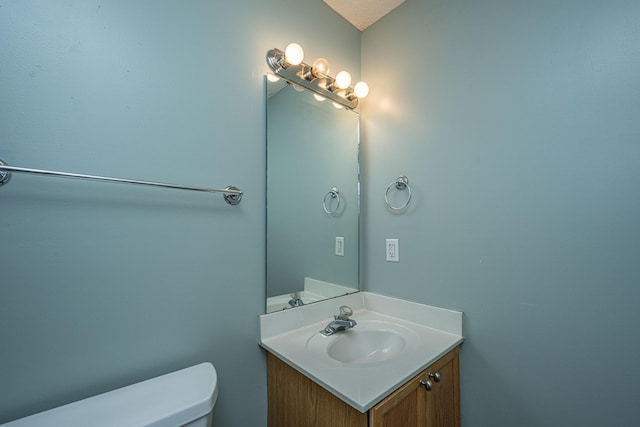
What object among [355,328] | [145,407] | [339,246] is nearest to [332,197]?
[339,246]

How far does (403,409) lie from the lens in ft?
2.75

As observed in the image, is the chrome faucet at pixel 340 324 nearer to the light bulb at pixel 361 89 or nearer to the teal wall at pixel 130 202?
the teal wall at pixel 130 202

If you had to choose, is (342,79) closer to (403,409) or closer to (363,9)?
(363,9)

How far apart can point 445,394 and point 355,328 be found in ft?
1.42

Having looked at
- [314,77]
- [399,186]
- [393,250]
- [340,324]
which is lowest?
[340,324]

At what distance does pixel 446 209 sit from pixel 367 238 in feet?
1.56

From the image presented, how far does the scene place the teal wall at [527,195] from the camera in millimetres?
831

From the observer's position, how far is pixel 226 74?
105 cm

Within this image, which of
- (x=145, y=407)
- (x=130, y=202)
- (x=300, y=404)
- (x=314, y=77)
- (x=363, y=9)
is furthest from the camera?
(x=363, y=9)

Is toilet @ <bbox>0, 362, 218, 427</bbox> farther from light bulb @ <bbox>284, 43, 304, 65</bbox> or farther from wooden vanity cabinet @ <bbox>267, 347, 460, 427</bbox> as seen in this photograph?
light bulb @ <bbox>284, 43, 304, 65</bbox>

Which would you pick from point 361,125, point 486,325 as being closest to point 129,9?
point 361,125

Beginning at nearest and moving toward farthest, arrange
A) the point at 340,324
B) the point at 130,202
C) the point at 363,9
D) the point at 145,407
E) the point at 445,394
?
the point at 145,407 → the point at 130,202 → the point at 445,394 → the point at 340,324 → the point at 363,9

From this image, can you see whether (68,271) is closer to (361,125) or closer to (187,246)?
(187,246)

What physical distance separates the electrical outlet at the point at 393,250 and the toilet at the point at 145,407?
97cm
